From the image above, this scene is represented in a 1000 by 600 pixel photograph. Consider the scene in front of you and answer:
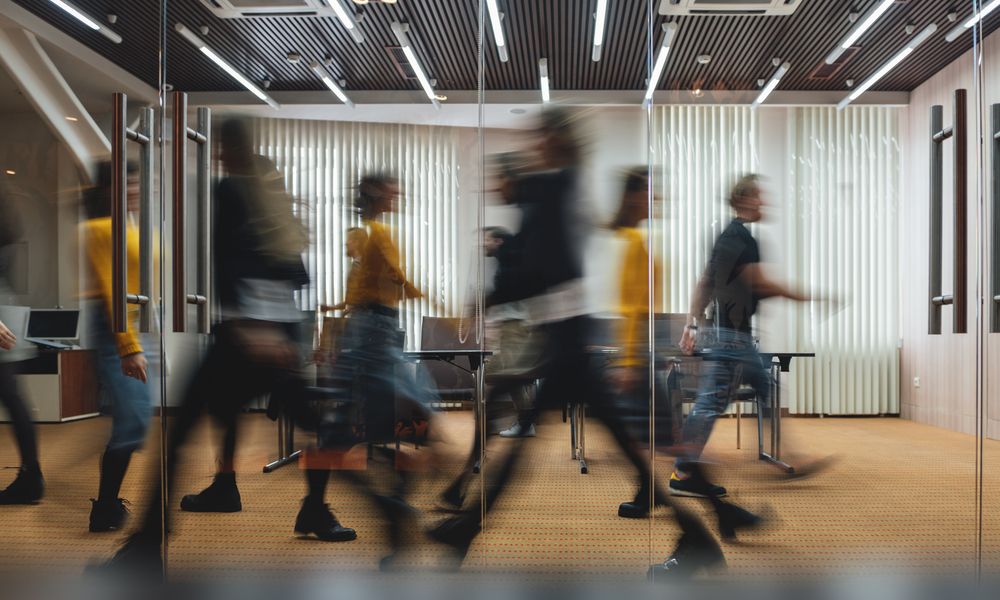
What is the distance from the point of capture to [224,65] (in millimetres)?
2494

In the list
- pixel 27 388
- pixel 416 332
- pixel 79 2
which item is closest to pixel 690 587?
pixel 416 332

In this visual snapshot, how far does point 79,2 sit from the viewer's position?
97.7 inches

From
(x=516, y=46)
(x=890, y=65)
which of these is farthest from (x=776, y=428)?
(x=516, y=46)

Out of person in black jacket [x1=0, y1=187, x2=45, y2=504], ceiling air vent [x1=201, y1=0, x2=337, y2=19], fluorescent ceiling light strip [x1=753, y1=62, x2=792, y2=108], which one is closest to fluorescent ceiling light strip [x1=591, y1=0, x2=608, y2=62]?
fluorescent ceiling light strip [x1=753, y1=62, x2=792, y2=108]

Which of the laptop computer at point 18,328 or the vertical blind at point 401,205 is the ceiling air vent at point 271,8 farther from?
the laptop computer at point 18,328

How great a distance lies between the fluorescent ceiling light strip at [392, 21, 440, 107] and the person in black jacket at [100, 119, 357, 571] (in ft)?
2.01

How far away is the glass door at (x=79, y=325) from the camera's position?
2.50 m

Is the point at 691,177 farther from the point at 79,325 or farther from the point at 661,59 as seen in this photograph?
the point at 79,325

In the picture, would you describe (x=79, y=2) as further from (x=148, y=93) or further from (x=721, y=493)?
(x=721, y=493)

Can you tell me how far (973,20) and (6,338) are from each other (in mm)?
3570

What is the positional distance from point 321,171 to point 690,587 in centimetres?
187

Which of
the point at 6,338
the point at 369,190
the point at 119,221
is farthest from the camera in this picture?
the point at 6,338

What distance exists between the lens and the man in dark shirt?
2.34 m

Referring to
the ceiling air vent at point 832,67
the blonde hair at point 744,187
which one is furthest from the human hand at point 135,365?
the ceiling air vent at point 832,67
